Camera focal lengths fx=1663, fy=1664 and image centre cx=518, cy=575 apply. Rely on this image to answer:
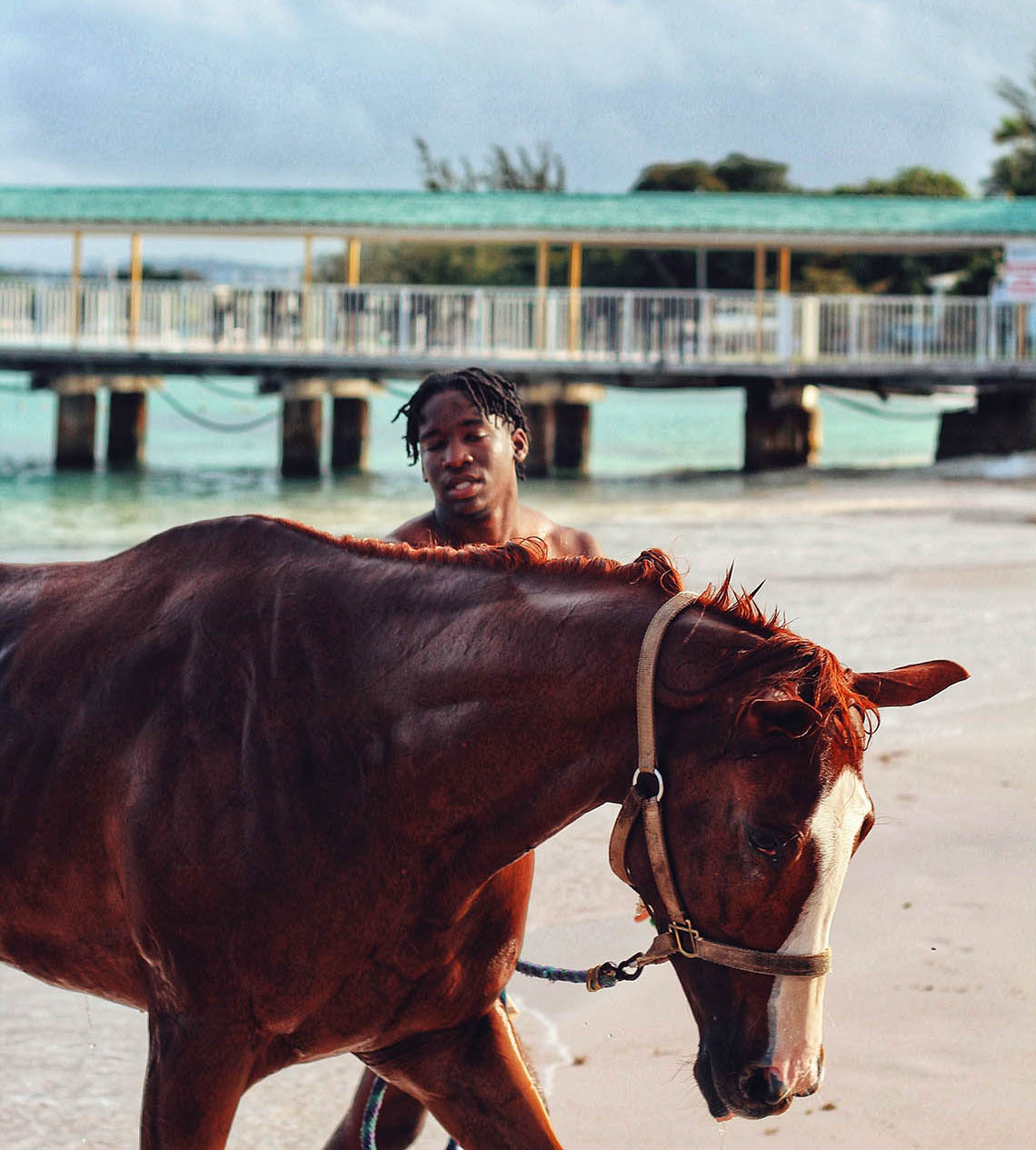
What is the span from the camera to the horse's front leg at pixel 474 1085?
2.65m

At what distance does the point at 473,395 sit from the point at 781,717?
165cm

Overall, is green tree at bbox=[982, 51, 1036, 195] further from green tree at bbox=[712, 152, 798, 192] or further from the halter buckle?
the halter buckle

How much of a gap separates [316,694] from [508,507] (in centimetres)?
114

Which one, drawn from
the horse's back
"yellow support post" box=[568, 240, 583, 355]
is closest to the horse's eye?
the horse's back

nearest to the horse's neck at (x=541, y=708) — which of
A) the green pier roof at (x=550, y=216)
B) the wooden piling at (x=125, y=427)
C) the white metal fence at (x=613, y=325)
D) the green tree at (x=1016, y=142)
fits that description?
the white metal fence at (x=613, y=325)

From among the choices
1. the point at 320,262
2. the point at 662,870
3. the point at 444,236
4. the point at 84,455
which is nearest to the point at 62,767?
the point at 662,870

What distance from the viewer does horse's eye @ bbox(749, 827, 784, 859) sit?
6.84ft

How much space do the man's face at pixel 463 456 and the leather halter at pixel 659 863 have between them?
4.26ft

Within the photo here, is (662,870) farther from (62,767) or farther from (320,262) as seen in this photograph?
(320,262)

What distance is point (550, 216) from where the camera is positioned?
28609mm

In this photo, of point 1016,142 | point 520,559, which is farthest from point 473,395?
point 1016,142

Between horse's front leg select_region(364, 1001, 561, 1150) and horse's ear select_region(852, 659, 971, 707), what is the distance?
866 mm

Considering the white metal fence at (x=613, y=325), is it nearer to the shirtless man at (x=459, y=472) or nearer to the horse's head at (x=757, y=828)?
the shirtless man at (x=459, y=472)

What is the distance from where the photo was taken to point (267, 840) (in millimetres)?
2434
